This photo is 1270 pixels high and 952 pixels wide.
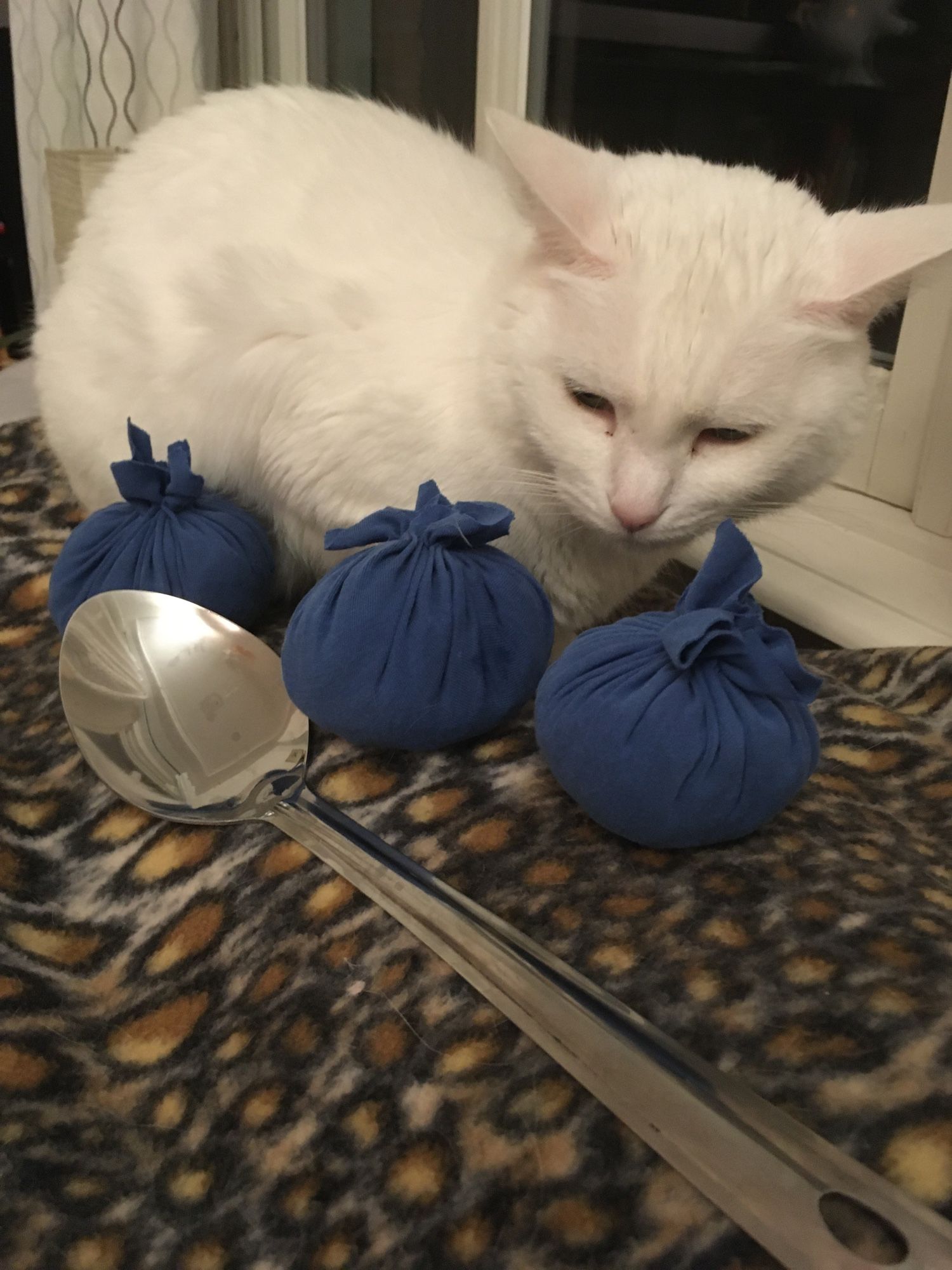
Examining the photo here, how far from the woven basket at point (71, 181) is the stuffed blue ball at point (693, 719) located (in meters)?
1.18

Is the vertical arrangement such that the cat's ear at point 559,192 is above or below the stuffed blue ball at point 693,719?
above

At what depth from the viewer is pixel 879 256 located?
2.09ft

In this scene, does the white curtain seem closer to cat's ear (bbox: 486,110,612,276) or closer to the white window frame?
the white window frame

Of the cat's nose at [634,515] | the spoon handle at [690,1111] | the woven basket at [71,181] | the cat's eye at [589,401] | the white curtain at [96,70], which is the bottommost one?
the spoon handle at [690,1111]

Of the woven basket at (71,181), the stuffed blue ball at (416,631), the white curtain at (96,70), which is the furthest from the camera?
the white curtain at (96,70)

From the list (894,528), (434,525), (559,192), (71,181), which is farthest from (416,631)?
(71,181)

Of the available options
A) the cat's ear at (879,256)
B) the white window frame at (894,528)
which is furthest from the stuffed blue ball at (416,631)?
the white window frame at (894,528)

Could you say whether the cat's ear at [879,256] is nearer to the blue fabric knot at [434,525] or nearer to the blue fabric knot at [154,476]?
the blue fabric knot at [434,525]

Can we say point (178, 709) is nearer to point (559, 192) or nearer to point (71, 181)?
point (559, 192)

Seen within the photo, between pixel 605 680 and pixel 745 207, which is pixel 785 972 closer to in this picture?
pixel 605 680

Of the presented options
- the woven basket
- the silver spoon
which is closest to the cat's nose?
the silver spoon

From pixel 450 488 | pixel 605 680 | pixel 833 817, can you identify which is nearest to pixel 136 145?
pixel 450 488

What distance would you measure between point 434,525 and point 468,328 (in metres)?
0.19

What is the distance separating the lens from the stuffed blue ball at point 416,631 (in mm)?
657
